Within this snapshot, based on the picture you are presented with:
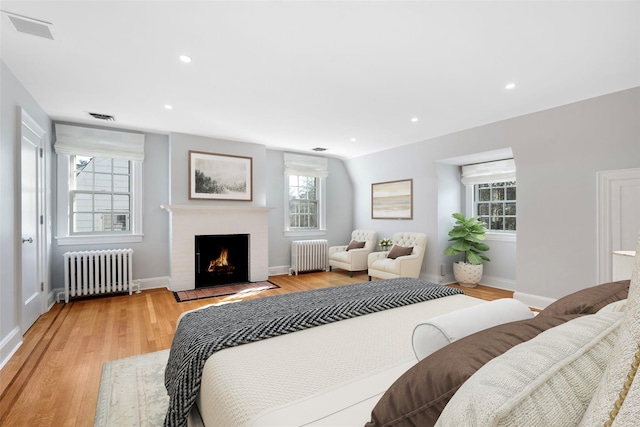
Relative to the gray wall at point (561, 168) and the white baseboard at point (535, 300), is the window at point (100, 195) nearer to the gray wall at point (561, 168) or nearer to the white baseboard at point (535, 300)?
the gray wall at point (561, 168)

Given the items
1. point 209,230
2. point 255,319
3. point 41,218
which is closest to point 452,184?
point 209,230

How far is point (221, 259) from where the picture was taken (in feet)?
17.5

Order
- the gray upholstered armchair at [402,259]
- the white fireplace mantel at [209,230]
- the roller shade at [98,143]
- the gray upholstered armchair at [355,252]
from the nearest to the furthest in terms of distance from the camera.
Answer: the roller shade at [98,143]
the white fireplace mantel at [209,230]
the gray upholstered armchair at [402,259]
the gray upholstered armchair at [355,252]

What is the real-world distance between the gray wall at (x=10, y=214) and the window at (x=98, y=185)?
137 cm

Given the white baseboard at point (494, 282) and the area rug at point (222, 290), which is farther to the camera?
the white baseboard at point (494, 282)

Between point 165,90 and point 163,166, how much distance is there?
6.95ft

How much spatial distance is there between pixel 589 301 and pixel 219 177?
16.6 ft

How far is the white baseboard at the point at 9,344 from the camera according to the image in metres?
2.48

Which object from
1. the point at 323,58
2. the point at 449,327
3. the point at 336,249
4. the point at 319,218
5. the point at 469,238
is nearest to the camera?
the point at 449,327

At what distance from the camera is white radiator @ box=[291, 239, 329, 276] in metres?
6.05

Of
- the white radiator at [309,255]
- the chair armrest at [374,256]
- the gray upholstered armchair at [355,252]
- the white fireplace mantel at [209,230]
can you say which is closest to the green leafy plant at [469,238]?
the chair armrest at [374,256]

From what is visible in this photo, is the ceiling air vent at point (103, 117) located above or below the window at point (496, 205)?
above

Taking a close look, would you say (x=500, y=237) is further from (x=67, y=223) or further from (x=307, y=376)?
(x=67, y=223)

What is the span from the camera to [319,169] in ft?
21.3
